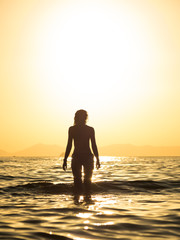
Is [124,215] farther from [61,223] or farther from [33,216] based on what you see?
[33,216]

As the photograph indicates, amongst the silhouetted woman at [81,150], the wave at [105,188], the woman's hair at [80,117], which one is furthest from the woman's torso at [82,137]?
the wave at [105,188]

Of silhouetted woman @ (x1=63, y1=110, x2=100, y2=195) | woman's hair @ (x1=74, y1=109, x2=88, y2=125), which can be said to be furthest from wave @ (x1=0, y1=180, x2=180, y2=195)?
woman's hair @ (x1=74, y1=109, x2=88, y2=125)

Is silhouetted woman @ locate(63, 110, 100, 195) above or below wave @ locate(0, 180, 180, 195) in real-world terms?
above

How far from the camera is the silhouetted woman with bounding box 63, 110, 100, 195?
902 centimetres

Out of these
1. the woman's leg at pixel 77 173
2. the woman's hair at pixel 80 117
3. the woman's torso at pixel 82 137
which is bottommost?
the woman's leg at pixel 77 173

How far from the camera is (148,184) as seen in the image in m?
12.8

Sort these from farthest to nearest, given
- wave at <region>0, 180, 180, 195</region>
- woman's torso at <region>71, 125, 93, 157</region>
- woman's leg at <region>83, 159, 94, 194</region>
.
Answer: wave at <region>0, 180, 180, 195</region> < woman's torso at <region>71, 125, 93, 157</region> < woman's leg at <region>83, 159, 94, 194</region>

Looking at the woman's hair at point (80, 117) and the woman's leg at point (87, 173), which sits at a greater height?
the woman's hair at point (80, 117)

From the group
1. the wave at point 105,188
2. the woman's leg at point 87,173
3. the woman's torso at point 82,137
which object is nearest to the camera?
the woman's leg at point 87,173

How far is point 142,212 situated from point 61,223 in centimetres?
204

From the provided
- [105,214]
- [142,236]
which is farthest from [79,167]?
[142,236]

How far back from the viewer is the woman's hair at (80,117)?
9156 mm

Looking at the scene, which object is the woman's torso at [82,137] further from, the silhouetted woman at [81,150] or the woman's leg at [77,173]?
the woman's leg at [77,173]

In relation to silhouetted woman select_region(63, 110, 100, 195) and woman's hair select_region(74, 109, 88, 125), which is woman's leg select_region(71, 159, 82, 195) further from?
woman's hair select_region(74, 109, 88, 125)
